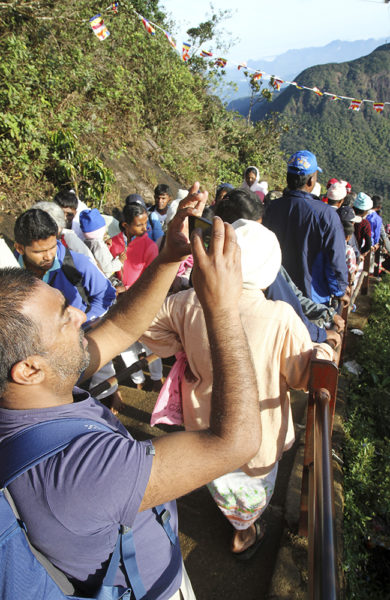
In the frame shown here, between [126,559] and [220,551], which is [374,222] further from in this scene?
[126,559]

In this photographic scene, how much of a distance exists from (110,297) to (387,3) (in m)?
→ 9.67

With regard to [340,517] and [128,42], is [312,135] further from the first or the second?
[340,517]

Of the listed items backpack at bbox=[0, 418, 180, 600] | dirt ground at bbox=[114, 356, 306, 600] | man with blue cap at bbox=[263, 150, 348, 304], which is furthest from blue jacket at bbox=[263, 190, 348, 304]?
backpack at bbox=[0, 418, 180, 600]

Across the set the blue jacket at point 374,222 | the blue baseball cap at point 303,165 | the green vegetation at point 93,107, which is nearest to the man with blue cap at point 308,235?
the blue baseball cap at point 303,165

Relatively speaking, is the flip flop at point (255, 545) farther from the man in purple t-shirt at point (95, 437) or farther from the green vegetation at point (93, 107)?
the green vegetation at point (93, 107)

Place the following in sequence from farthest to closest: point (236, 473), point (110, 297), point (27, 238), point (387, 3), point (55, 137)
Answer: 1. point (387, 3)
2. point (55, 137)
3. point (110, 297)
4. point (27, 238)
5. point (236, 473)

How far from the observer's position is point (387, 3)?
26.2 feet

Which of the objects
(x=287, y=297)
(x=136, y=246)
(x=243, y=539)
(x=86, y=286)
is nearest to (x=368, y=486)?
(x=243, y=539)

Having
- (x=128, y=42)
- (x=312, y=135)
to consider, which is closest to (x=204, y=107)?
(x=128, y=42)

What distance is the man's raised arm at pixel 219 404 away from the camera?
90cm

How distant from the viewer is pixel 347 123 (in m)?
60.1

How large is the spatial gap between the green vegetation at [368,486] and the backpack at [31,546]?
1.77 meters

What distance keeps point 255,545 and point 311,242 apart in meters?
2.17

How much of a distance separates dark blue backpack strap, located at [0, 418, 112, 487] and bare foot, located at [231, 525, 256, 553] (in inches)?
65.6
